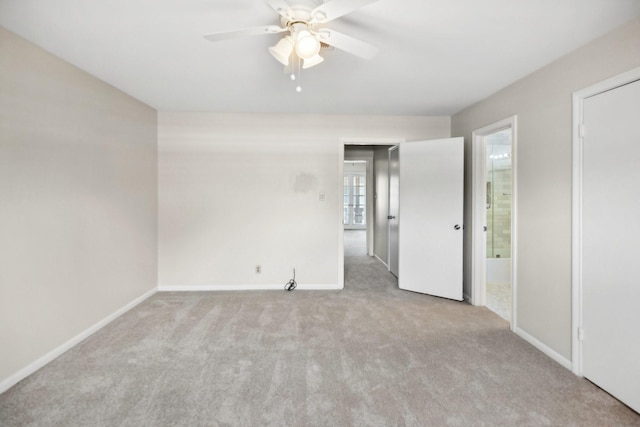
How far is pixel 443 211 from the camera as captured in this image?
364 centimetres

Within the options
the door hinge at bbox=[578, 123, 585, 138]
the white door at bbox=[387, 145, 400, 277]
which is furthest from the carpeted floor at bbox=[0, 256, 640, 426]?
the door hinge at bbox=[578, 123, 585, 138]

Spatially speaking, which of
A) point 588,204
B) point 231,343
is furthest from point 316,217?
point 588,204

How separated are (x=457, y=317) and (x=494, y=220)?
210 cm

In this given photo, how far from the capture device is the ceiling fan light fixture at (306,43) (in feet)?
5.16

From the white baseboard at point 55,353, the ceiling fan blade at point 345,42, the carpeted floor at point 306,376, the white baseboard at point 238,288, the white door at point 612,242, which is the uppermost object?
the ceiling fan blade at point 345,42

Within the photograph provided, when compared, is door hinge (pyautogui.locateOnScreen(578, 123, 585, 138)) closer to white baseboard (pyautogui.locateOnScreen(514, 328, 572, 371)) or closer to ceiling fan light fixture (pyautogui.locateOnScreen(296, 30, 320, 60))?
white baseboard (pyautogui.locateOnScreen(514, 328, 572, 371))

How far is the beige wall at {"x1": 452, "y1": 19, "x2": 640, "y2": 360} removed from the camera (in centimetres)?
201

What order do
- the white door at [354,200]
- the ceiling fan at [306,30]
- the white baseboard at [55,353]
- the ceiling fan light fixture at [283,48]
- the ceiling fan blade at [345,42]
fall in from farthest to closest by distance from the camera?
the white door at [354,200]
the white baseboard at [55,353]
the ceiling fan light fixture at [283,48]
the ceiling fan blade at [345,42]
the ceiling fan at [306,30]

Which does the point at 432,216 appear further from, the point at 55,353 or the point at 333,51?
the point at 55,353

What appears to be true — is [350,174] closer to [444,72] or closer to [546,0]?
[444,72]

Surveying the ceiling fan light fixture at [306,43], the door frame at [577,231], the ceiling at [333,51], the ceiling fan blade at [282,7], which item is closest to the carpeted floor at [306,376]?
the door frame at [577,231]

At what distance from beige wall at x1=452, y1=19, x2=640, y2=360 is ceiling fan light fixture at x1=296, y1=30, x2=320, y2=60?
190 cm

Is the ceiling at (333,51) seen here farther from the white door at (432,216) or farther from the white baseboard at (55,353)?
the white baseboard at (55,353)

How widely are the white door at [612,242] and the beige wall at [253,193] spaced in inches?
86.6
